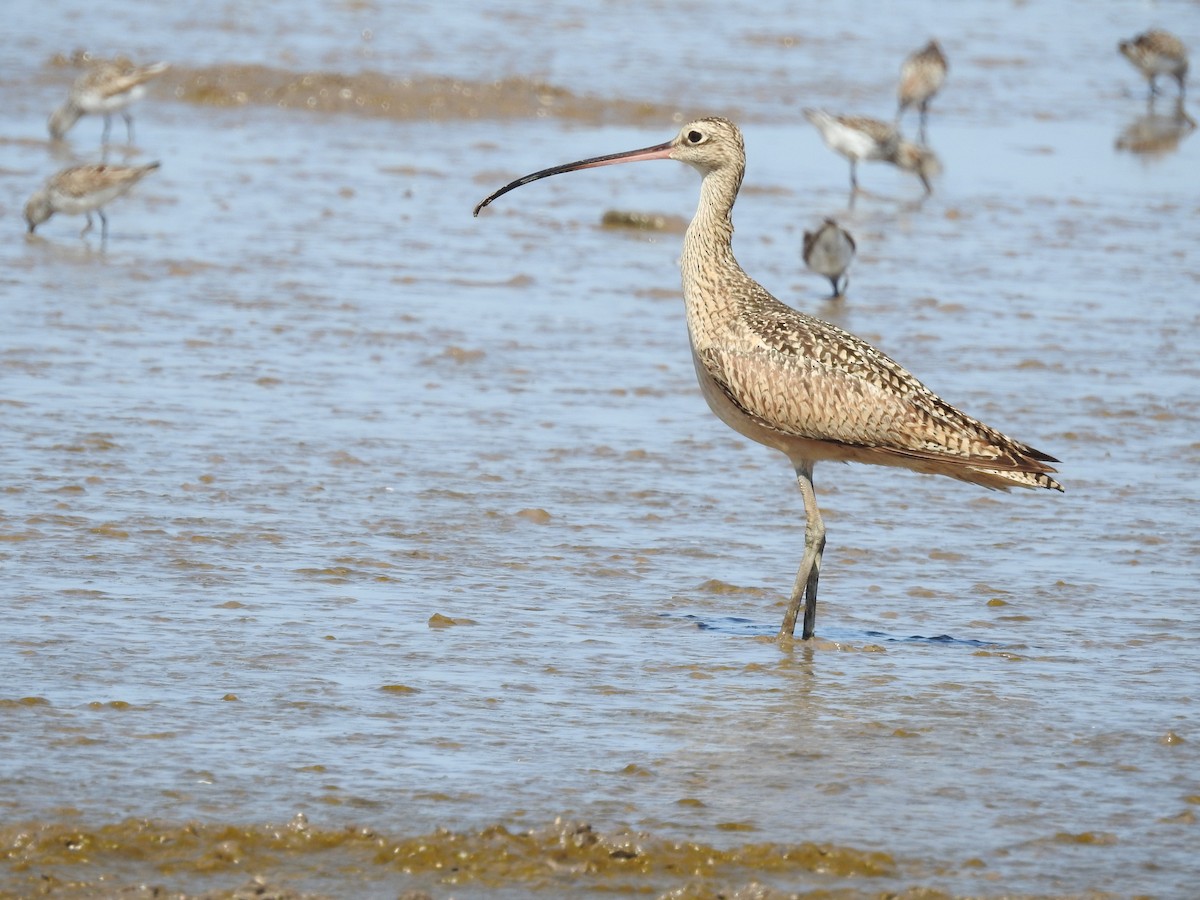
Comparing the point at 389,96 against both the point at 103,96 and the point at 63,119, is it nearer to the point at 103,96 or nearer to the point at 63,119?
the point at 103,96

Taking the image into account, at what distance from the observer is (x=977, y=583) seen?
7074mm

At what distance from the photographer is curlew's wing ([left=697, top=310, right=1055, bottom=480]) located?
6270 mm

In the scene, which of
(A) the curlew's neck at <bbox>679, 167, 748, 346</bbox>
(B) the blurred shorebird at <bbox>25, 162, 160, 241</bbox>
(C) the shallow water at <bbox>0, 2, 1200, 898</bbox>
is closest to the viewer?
(C) the shallow water at <bbox>0, 2, 1200, 898</bbox>

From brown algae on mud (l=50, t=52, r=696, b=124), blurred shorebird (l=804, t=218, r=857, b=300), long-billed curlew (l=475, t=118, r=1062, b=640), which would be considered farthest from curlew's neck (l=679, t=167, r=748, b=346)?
brown algae on mud (l=50, t=52, r=696, b=124)

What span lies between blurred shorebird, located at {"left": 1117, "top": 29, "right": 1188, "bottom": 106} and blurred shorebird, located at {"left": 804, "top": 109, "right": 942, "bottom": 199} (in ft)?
21.5

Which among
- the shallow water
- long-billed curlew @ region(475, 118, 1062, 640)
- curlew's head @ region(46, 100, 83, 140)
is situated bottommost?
the shallow water

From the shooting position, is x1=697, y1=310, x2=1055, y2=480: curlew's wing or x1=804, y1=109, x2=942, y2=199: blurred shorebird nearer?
x1=697, y1=310, x2=1055, y2=480: curlew's wing

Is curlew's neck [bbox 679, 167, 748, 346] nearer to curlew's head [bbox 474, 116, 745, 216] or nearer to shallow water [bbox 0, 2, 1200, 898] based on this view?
curlew's head [bbox 474, 116, 745, 216]

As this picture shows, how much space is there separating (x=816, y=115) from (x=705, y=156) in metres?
9.86

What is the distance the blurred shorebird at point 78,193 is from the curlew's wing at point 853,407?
24.8ft

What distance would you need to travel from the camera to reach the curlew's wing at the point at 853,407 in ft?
20.6

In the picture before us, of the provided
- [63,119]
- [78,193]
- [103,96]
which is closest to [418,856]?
[78,193]

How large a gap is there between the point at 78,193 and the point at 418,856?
9.21 m

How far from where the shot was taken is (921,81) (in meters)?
19.6
